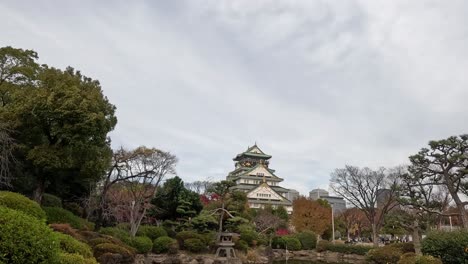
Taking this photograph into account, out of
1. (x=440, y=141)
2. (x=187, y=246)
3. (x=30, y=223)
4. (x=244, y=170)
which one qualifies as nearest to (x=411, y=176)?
(x=440, y=141)

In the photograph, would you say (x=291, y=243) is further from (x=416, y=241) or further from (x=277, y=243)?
(x=416, y=241)

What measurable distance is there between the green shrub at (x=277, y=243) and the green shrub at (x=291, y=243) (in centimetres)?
30

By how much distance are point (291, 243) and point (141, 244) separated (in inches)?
603

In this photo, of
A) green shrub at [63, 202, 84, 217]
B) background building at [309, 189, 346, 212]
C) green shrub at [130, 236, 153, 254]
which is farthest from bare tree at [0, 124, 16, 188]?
background building at [309, 189, 346, 212]

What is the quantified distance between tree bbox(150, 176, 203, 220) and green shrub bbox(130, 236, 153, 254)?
16.1ft

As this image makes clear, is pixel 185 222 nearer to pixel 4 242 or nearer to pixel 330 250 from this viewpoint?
pixel 330 250

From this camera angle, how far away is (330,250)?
29.6 metres

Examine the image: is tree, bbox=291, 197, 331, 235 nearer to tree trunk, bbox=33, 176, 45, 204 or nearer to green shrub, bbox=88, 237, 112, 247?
green shrub, bbox=88, 237, 112, 247

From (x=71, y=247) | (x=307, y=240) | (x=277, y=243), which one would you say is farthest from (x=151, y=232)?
(x=307, y=240)

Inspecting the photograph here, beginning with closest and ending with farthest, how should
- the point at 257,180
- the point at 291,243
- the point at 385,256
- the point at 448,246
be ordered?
1. the point at 448,246
2. the point at 385,256
3. the point at 291,243
4. the point at 257,180

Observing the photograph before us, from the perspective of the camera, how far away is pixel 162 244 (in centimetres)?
2086

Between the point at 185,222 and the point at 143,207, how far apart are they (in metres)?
3.66

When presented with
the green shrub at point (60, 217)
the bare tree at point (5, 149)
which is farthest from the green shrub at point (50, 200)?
the bare tree at point (5, 149)

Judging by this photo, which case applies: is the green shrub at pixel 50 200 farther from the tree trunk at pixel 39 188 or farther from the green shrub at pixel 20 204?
the green shrub at pixel 20 204
